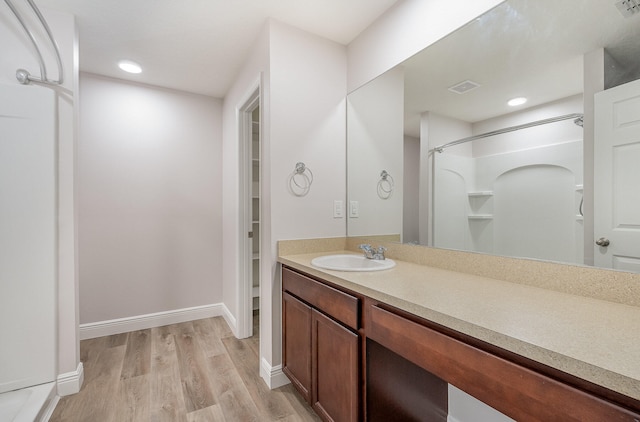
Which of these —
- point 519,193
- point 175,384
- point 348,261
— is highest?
point 519,193

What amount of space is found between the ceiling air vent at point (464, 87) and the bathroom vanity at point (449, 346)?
934mm

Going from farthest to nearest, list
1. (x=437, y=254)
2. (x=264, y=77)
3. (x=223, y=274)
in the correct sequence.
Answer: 1. (x=223, y=274)
2. (x=264, y=77)
3. (x=437, y=254)

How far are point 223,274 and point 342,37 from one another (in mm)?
2558

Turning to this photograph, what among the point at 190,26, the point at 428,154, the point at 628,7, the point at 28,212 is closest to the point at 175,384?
the point at 28,212

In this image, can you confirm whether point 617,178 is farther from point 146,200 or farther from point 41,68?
point 146,200

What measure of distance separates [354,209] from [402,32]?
1.17 meters

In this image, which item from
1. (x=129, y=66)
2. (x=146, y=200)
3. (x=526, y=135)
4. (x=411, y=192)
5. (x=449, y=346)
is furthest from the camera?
(x=146, y=200)

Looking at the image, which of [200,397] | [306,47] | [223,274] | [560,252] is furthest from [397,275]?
[223,274]

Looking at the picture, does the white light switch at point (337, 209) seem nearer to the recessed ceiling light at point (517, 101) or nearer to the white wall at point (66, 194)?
the recessed ceiling light at point (517, 101)

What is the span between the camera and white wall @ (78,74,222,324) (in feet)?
8.66

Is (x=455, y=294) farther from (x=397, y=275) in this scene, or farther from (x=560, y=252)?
(x=560, y=252)

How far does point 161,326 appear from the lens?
291 centimetres

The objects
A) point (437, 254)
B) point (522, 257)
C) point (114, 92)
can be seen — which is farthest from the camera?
point (114, 92)

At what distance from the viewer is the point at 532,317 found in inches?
33.3
